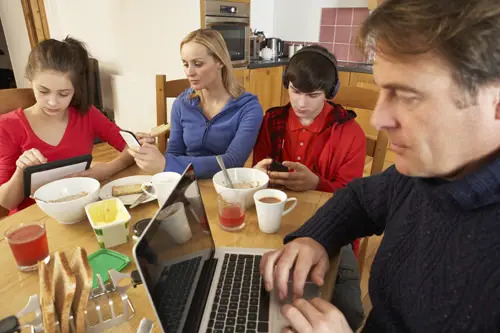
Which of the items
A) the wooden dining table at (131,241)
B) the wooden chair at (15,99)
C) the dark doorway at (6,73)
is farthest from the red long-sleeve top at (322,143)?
the dark doorway at (6,73)

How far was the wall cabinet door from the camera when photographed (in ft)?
11.6

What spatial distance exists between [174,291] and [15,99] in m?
1.38

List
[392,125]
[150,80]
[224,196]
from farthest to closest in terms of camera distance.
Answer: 1. [150,80]
2. [224,196]
3. [392,125]

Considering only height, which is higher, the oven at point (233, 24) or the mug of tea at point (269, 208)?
the oven at point (233, 24)

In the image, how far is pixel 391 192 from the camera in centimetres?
85

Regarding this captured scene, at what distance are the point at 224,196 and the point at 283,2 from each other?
12.5 ft

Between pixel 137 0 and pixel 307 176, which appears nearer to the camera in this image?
pixel 307 176

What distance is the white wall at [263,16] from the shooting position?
12.7 feet

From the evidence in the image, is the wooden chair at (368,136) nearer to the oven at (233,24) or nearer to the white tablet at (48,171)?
the white tablet at (48,171)

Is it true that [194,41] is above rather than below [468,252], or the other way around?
above

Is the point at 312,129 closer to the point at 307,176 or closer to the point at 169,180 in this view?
the point at 307,176

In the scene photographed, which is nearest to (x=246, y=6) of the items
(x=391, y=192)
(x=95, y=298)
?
(x=391, y=192)

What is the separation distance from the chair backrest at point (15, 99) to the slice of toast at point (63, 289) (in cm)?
117

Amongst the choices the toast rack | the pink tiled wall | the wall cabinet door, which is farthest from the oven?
A: the toast rack
